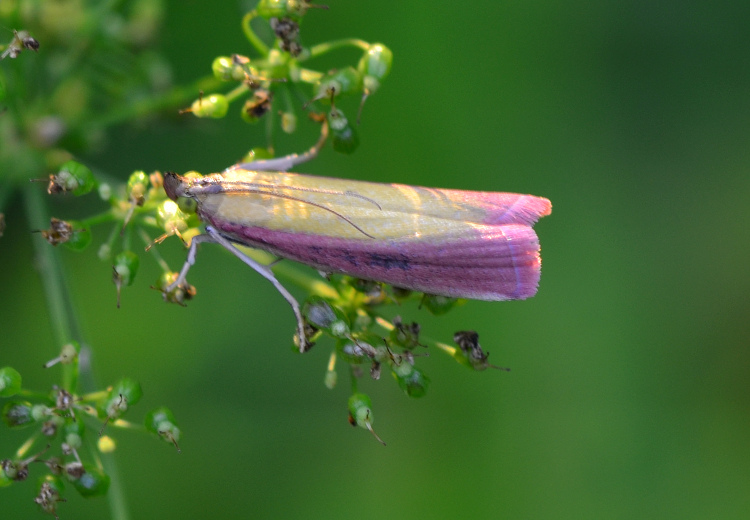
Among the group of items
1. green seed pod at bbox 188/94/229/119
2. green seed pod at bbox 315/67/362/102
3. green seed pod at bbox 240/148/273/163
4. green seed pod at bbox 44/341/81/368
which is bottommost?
green seed pod at bbox 44/341/81/368

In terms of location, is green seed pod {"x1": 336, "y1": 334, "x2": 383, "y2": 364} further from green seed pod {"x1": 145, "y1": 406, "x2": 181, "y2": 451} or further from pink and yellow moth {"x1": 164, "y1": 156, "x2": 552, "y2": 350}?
green seed pod {"x1": 145, "y1": 406, "x2": 181, "y2": 451}

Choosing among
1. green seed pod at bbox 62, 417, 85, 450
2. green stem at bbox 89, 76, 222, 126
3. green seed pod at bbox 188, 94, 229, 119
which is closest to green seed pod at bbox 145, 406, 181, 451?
green seed pod at bbox 62, 417, 85, 450

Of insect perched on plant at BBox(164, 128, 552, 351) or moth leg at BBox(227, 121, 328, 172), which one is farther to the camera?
moth leg at BBox(227, 121, 328, 172)

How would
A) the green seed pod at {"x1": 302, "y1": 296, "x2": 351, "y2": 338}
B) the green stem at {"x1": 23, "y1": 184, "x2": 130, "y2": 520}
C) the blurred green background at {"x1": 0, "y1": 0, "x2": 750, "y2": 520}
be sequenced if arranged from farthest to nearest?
the blurred green background at {"x1": 0, "y1": 0, "x2": 750, "y2": 520} → the green stem at {"x1": 23, "y1": 184, "x2": 130, "y2": 520} → the green seed pod at {"x1": 302, "y1": 296, "x2": 351, "y2": 338}

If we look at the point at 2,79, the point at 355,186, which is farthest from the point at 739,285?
the point at 2,79

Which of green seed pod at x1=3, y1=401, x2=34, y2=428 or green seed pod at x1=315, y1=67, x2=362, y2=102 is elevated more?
green seed pod at x1=315, y1=67, x2=362, y2=102

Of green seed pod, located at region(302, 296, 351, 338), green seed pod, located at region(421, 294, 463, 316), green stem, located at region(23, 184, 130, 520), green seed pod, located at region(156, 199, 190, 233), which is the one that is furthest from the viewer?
green stem, located at region(23, 184, 130, 520)

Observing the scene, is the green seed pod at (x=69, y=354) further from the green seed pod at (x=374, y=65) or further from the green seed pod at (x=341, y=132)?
the green seed pod at (x=374, y=65)

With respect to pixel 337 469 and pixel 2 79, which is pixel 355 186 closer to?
pixel 2 79
